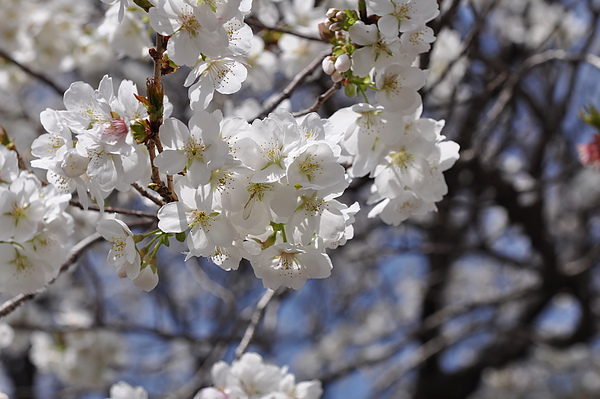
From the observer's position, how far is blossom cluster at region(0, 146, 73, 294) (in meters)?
1.17

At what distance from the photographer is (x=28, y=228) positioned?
3.85 feet

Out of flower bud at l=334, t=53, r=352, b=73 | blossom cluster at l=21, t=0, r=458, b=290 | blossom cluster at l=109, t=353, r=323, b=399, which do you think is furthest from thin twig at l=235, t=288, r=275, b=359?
flower bud at l=334, t=53, r=352, b=73

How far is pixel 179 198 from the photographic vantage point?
40.9 inches

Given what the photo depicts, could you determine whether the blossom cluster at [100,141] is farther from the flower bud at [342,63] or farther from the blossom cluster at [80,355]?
the blossom cluster at [80,355]

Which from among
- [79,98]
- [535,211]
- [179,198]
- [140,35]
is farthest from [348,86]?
[535,211]

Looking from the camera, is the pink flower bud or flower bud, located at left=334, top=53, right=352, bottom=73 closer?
flower bud, located at left=334, top=53, right=352, bottom=73

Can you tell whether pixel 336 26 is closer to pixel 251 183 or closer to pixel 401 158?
pixel 401 158

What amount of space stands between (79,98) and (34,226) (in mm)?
300

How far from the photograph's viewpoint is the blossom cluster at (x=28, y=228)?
1.17 meters

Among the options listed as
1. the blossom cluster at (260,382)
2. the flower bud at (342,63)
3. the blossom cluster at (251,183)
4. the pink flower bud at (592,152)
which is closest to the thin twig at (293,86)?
the flower bud at (342,63)

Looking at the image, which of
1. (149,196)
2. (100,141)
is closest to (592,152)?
(149,196)

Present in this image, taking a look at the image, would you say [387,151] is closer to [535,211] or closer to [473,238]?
[535,211]

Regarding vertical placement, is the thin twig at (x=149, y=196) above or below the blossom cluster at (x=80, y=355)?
above

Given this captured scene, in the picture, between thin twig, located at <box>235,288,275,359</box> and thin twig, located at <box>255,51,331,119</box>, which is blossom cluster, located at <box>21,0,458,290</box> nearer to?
thin twig, located at <box>255,51,331,119</box>
